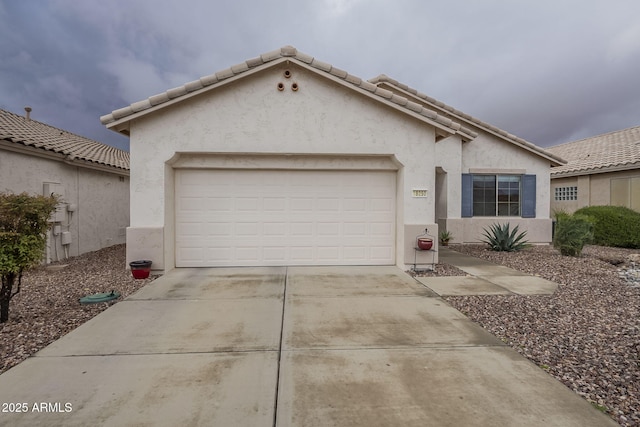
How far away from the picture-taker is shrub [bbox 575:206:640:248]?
40.5 feet

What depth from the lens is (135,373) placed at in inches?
141

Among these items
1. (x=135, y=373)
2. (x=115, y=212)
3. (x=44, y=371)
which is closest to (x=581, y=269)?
(x=135, y=373)

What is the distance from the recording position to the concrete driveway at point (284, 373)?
2938mm

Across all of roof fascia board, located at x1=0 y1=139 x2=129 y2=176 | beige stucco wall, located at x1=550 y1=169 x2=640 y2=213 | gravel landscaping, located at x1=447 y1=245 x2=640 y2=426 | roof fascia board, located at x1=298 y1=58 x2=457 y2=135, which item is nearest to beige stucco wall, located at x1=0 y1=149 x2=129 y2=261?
roof fascia board, located at x1=0 y1=139 x2=129 y2=176

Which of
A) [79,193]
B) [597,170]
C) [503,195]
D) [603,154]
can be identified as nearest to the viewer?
[79,193]

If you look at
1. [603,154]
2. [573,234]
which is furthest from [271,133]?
[603,154]

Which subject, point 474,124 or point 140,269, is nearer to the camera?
point 140,269

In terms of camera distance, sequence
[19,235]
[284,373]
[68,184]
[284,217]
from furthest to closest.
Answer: [68,184] < [284,217] < [19,235] < [284,373]

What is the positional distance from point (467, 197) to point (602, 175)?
7725 millimetres

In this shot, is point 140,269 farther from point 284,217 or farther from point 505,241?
point 505,241

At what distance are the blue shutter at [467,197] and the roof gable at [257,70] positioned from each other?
4885 millimetres

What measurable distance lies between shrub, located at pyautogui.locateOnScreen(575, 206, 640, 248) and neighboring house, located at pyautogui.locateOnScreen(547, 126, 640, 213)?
177cm

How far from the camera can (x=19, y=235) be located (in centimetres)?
475

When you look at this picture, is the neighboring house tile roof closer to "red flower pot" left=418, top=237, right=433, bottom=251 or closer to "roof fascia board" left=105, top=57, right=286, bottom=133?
"red flower pot" left=418, top=237, right=433, bottom=251
